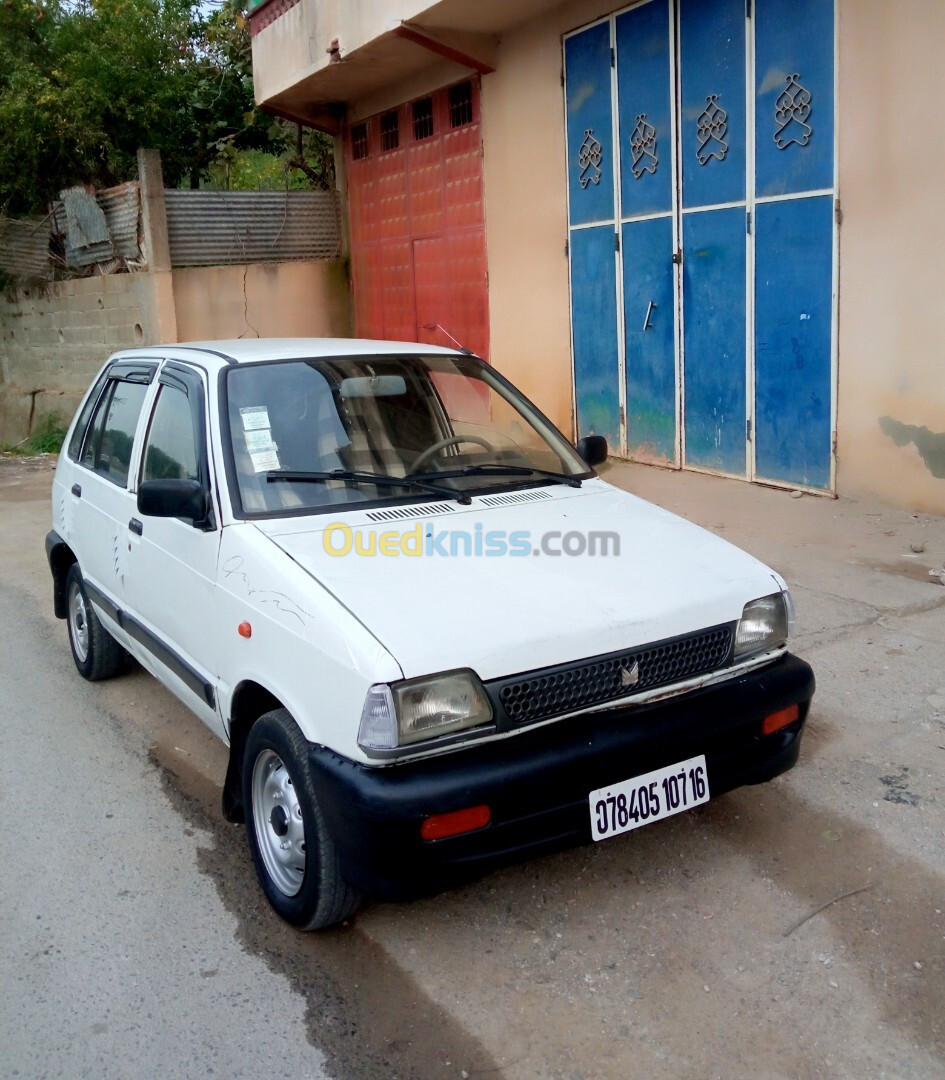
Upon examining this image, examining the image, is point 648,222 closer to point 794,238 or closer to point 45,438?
point 794,238

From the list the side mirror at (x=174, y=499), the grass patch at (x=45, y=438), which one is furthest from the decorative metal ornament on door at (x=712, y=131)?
the grass patch at (x=45, y=438)

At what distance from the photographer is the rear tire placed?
205 inches

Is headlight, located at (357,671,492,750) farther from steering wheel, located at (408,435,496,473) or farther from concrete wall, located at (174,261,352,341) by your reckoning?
concrete wall, located at (174,261,352,341)

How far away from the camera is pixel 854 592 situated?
6066 mm

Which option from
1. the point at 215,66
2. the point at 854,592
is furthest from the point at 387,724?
the point at 215,66

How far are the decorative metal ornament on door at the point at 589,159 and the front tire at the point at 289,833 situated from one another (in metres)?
7.83

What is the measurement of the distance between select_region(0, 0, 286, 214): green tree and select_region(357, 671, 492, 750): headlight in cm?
1296

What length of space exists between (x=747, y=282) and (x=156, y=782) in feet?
20.0

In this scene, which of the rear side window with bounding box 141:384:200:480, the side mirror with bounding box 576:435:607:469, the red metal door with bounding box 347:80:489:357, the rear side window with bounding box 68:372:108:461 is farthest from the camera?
the red metal door with bounding box 347:80:489:357

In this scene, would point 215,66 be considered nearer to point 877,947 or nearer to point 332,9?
point 332,9

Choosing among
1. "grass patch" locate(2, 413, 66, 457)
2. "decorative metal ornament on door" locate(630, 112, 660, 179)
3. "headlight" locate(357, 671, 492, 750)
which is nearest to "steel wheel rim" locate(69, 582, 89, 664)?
"headlight" locate(357, 671, 492, 750)

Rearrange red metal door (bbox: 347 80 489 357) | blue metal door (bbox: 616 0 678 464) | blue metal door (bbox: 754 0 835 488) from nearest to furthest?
blue metal door (bbox: 754 0 835 488)
blue metal door (bbox: 616 0 678 464)
red metal door (bbox: 347 80 489 357)

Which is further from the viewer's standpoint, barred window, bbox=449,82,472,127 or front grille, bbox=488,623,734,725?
barred window, bbox=449,82,472,127

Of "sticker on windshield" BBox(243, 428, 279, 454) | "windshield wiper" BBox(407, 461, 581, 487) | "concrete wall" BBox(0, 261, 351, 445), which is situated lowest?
"windshield wiper" BBox(407, 461, 581, 487)
